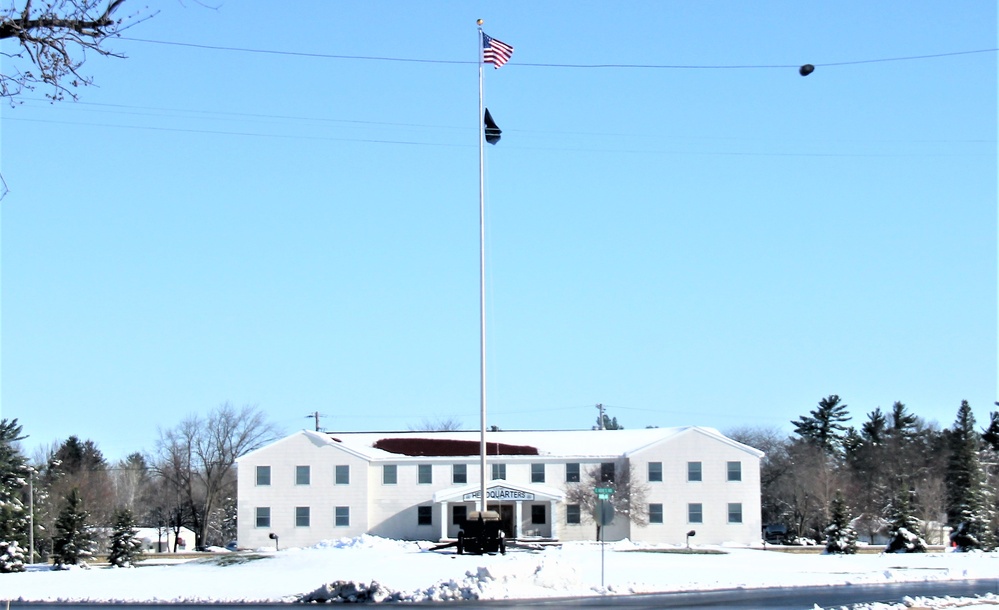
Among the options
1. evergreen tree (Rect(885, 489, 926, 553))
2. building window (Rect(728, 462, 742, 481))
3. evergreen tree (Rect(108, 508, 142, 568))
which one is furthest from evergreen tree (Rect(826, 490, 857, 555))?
evergreen tree (Rect(108, 508, 142, 568))

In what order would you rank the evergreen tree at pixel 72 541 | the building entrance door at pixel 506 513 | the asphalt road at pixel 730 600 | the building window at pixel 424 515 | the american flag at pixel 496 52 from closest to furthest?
the asphalt road at pixel 730 600, the american flag at pixel 496 52, the evergreen tree at pixel 72 541, the building entrance door at pixel 506 513, the building window at pixel 424 515

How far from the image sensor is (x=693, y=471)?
2589 inches

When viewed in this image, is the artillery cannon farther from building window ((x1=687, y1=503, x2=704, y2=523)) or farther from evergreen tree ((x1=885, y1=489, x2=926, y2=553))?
building window ((x1=687, y1=503, x2=704, y2=523))

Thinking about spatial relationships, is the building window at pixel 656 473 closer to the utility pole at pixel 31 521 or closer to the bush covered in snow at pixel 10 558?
the bush covered in snow at pixel 10 558

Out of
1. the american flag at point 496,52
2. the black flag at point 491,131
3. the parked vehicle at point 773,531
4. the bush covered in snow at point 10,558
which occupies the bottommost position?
the parked vehicle at point 773,531

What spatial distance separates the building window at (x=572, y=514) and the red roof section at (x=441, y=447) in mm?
4047

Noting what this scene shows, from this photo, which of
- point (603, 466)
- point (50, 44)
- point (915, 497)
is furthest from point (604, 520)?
point (915, 497)

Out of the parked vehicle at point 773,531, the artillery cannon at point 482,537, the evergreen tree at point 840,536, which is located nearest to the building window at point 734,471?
the evergreen tree at point 840,536

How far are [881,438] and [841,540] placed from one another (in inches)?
2028

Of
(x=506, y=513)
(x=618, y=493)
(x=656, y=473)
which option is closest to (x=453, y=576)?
(x=506, y=513)

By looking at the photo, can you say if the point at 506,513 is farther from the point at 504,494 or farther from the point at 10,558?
the point at 10,558

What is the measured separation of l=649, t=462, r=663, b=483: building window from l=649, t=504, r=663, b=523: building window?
1.44m

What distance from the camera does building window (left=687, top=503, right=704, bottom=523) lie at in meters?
65.0

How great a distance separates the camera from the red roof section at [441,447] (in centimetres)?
6906
